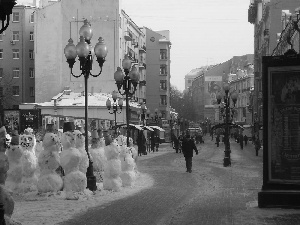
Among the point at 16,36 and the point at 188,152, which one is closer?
the point at 188,152

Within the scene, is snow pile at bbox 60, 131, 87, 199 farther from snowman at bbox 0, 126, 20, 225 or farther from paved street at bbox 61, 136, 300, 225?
snowman at bbox 0, 126, 20, 225

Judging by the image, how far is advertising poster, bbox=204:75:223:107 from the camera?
520 feet

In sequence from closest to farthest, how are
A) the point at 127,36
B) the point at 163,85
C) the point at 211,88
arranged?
1. the point at 127,36
2. the point at 163,85
3. the point at 211,88

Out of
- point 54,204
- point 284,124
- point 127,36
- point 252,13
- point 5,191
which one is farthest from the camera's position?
point 252,13

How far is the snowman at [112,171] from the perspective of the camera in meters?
18.9

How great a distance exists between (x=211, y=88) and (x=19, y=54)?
8937 centimetres

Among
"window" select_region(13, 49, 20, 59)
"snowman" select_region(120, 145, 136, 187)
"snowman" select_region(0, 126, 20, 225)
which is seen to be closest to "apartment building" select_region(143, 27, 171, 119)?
"window" select_region(13, 49, 20, 59)

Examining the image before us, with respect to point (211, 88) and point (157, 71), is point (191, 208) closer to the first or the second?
point (157, 71)

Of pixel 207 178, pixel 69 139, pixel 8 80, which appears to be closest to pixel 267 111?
pixel 69 139

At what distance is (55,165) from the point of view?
1736cm

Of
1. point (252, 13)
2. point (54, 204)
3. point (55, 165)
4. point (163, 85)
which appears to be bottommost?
point (54, 204)

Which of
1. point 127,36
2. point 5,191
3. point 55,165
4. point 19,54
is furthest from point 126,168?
point 19,54

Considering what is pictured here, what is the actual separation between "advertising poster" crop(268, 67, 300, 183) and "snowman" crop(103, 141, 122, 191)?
610cm

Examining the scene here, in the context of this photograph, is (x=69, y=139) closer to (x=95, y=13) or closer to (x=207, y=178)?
(x=207, y=178)
